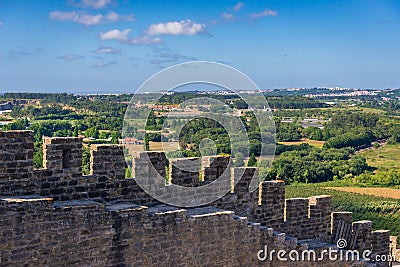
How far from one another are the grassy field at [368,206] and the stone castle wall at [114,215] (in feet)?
94.0

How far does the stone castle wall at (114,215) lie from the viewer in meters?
7.71

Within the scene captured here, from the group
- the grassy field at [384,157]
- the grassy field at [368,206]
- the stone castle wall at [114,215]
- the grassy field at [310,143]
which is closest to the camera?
the stone castle wall at [114,215]

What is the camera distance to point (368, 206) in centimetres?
4378

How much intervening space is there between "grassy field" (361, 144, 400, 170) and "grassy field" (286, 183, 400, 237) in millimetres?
24326

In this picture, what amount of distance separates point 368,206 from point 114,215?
38.5 metres

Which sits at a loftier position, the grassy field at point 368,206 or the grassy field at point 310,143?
the grassy field at point 310,143

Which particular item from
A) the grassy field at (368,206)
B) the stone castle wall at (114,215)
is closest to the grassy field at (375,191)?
the grassy field at (368,206)

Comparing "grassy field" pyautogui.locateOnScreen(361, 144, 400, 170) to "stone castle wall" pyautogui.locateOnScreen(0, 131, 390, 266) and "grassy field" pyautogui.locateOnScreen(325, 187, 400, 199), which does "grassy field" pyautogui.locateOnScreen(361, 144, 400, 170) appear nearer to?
"grassy field" pyautogui.locateOnScreen(325, 187, 400, 199)

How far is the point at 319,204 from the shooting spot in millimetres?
12523

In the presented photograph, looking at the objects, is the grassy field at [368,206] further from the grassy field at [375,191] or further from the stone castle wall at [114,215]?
the stone castle wall at [114,215]

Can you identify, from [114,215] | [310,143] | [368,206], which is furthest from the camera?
[310,143]

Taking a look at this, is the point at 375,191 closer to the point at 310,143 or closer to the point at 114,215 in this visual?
the point at 310,143

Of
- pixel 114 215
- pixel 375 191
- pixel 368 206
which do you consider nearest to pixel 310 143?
pixel 375 191

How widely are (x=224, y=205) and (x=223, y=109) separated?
282cm
